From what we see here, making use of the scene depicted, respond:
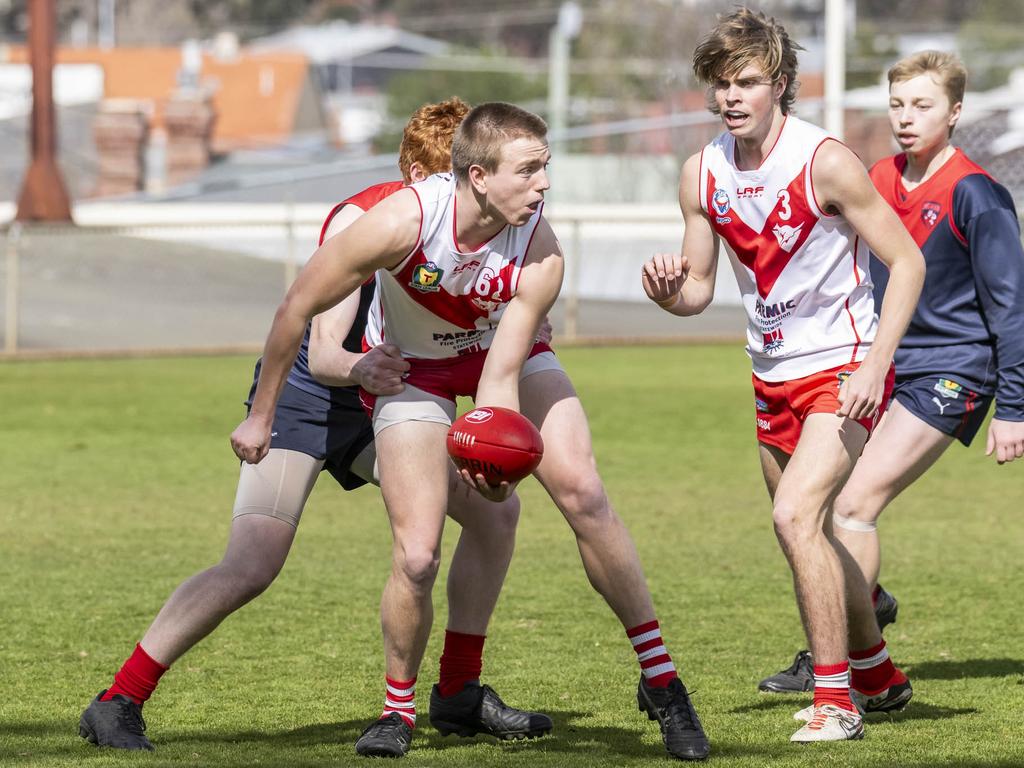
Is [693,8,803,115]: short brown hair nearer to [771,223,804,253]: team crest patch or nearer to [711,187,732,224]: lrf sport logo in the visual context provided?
[711,187,732,224]: lrf sport logo

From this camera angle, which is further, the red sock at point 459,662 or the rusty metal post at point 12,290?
the rusty metal post at point 12,290

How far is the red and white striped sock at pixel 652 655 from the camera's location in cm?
532

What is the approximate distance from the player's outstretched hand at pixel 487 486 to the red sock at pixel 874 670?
150cm

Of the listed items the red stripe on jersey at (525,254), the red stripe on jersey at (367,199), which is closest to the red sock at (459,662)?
the red stripe on jersey at (525,254)

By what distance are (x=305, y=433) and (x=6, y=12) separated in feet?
323

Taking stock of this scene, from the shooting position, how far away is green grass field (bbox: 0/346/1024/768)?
18.0 feet

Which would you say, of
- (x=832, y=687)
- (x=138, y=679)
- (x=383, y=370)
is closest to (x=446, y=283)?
(x=383, y=370)

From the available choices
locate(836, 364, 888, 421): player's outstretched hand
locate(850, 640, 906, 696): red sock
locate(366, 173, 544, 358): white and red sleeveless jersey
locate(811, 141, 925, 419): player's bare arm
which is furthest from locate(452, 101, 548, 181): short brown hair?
locate(850, 640, 906, 696): red sock

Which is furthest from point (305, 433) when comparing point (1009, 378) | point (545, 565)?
point (545, 565)

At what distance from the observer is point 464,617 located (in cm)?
579

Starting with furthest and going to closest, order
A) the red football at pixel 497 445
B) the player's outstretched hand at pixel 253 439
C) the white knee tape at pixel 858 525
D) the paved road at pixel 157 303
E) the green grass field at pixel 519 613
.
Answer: the paved road at pixel 157 303 < the white knee tape at pixel 858 525 < the green grass field at pixel 519 613 < the player's outstretched hand at pixel 253 439 < the red football at pixel 497 445

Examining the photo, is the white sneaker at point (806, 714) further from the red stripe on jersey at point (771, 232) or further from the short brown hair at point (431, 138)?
the short brown hair at point (431, 138)

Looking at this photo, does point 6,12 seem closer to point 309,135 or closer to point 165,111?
point 309,135

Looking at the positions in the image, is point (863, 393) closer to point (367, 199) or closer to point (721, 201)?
point (721, 201)
